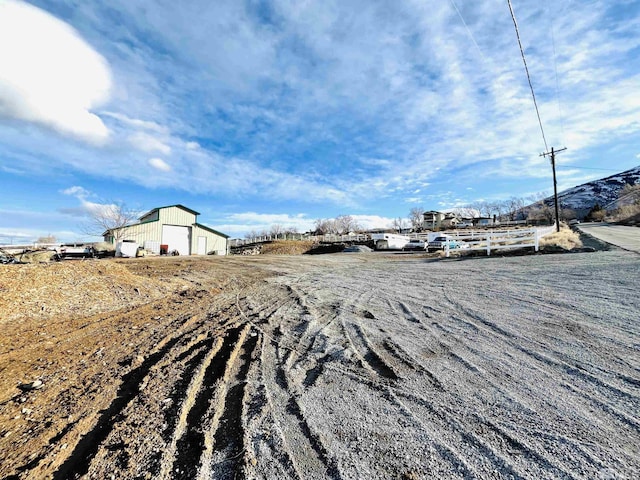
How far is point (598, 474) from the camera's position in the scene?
1.66 m

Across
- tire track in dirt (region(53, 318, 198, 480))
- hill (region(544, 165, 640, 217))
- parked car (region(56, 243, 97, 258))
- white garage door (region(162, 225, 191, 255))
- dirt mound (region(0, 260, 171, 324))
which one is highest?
hill (region(544, 165, 640, 217))

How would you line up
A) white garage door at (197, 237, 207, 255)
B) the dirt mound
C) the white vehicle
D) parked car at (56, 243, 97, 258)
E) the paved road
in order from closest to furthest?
the dirt mound → the paved road → parked car at (56, 243, 97, 258) → the white vehicle → white garage door at (197, 237, 207, 255)

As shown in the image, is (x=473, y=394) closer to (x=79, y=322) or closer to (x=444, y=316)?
(x=444, y=316)

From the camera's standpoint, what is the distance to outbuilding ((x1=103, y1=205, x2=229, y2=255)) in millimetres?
29125

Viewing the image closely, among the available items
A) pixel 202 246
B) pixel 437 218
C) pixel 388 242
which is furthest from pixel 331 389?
pixel 437 218

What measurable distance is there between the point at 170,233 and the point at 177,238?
3.18 feet

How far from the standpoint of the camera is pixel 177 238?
32031 millimetres

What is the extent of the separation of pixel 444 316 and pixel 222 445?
158 inches

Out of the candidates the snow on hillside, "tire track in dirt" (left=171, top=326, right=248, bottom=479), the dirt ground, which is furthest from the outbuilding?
the snow on hillside

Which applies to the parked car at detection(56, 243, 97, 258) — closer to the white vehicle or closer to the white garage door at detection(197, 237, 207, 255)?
the white garage door at detection(197, 237, 207, 255)

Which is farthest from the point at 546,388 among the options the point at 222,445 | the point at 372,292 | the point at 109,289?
the point at 109,289

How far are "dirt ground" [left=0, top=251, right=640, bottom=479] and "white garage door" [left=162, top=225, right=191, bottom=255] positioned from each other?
26864 mm

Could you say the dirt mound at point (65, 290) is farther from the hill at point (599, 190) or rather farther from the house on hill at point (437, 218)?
the hill at point (599, 190)

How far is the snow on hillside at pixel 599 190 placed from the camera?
318 ft
